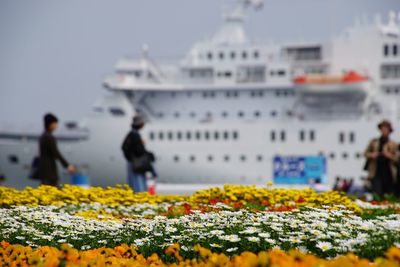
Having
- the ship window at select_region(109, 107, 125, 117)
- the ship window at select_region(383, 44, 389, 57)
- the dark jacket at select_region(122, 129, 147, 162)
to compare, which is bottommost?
the dark jacket at select_region(122, 129, 147, 162)

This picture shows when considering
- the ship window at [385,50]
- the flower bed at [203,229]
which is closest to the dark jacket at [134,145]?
the flower bed at [203,229]

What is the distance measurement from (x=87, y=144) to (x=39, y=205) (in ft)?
117

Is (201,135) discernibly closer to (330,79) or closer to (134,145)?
(330,79)

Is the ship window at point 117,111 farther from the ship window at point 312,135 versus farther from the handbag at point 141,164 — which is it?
the handbag at point 141,164

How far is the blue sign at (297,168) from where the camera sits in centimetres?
4478

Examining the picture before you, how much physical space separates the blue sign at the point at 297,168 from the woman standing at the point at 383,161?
2803 cm

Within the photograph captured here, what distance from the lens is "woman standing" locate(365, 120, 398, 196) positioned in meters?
15.9

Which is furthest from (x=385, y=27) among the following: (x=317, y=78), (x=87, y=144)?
(x=87, y=144)

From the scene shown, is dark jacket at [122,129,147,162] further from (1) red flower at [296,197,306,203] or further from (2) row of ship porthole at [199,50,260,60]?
(2) row of ship porthole at [199,50,260,60]

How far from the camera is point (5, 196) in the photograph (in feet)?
40.4

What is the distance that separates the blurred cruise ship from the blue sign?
0.06 meters

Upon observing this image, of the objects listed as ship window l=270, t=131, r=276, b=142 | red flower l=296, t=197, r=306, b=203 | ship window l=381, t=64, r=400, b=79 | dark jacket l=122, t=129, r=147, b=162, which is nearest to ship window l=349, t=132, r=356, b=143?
ship window l=270, t=131, r=276, b=142

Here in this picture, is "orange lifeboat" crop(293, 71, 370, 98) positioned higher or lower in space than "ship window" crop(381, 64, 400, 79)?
lower

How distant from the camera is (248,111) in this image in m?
47.7
